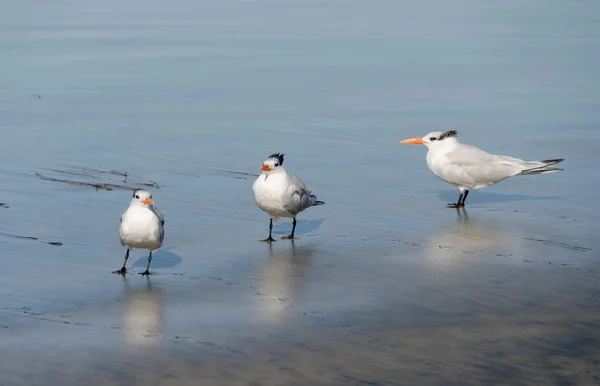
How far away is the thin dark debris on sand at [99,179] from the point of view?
12.6 meters

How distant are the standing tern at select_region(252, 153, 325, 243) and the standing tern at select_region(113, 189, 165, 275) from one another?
146 cm

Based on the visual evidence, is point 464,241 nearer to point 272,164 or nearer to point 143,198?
point 272,164

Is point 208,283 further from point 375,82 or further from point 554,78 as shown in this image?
point 554,78

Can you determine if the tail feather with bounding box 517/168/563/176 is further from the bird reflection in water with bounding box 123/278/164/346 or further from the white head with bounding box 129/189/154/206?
the bird reflection in water with bounding box 123/278/164/346

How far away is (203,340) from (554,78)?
529 inches

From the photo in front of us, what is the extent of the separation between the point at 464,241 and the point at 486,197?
233cm

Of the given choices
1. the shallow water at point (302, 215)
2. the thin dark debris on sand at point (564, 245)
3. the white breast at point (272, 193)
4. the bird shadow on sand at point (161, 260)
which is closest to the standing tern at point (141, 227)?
the bird shadow on sand at point (161, 260)

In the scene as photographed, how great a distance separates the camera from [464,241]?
10.8m

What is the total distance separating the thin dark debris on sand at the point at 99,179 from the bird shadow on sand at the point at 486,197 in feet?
10.2

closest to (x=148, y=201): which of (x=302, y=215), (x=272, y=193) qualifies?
(x=272, y=193)

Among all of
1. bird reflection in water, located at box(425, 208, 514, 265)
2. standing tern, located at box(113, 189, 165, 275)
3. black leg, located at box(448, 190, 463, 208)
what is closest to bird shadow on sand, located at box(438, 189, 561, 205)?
black leg, located at box(448, 190, 463, 208)

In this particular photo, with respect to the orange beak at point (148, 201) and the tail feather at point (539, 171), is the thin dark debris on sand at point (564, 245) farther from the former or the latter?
the orange beak at point (148, 201)

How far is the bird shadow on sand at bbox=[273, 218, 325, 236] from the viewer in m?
11.3

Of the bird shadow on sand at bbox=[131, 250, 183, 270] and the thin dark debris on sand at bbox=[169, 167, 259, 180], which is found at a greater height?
the thin dark debris on sand at bbox=[169, 167, 259, 180]
